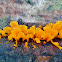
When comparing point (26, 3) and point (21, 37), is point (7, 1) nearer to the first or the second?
point (26, 3)

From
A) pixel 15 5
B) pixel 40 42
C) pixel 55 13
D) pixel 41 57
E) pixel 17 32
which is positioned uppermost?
pixel 15 5

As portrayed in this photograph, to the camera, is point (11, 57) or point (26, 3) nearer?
point (11, 57)

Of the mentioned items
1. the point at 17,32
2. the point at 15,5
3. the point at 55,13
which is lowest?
the point at 17,32

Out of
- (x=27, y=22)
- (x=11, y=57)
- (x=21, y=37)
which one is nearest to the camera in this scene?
(x=11, y=57)

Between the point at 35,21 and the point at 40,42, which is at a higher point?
the point at 35,21

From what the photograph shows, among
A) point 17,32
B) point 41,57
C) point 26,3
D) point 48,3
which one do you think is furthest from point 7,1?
point 41,57

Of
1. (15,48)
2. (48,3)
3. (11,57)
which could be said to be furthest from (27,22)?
(11,57)

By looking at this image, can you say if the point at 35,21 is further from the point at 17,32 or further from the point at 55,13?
the point at 17,32

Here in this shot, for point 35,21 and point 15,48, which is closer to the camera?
point 15,48

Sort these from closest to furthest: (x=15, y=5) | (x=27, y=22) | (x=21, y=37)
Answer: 1. (x=21, y=37)
2. (x=27, y=22)
3. (x=15, y=5)
